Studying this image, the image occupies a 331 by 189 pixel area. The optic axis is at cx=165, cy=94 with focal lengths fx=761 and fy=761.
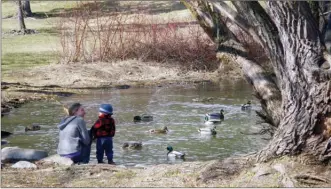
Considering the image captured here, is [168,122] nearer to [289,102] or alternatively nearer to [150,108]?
[150,108]

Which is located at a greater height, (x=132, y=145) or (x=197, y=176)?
(x=197, y=176)

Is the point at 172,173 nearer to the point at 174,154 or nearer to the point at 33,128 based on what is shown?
the point at 174,154

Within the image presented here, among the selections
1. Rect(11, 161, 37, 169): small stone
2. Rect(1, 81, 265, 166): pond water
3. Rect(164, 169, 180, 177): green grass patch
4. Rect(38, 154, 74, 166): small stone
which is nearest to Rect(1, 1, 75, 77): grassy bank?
Rect(1, 81, 265, 166): pond water

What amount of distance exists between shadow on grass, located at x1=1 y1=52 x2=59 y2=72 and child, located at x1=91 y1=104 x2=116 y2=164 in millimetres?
13993

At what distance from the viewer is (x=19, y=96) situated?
19.6m

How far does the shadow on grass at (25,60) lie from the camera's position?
25.4 meters

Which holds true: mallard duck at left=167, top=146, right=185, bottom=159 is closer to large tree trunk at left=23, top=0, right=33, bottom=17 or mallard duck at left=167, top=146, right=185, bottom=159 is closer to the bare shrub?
the bare shrub

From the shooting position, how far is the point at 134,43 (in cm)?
2531

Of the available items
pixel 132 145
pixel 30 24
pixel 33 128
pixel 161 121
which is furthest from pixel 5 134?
pixel 30 24

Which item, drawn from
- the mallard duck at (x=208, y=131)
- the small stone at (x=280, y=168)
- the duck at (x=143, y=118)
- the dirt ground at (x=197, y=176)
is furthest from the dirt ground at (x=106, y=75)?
the small stone at (x=280, y=168)

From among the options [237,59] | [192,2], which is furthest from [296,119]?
[192,2]

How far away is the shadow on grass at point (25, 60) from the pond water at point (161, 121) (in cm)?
503

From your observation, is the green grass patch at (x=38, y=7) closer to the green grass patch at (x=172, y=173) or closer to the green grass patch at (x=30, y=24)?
the green grass patch at (x=30, y=24)

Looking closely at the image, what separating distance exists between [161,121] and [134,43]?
30.8 ft
